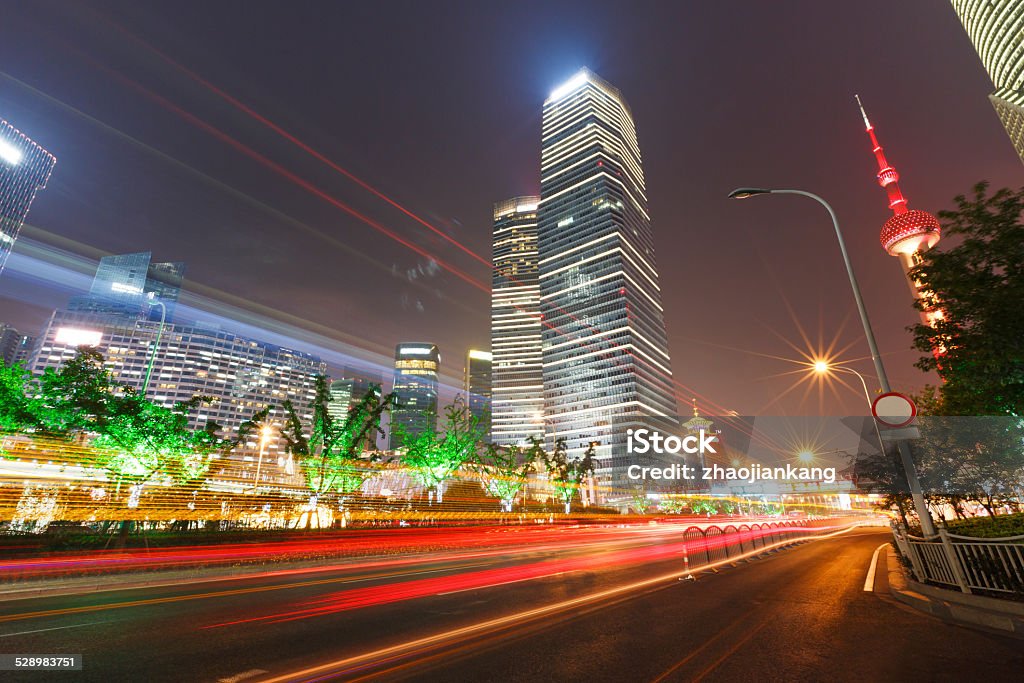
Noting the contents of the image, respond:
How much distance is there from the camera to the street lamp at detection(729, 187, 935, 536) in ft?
34.0

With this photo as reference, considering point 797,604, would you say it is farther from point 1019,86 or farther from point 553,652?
point 1019,86

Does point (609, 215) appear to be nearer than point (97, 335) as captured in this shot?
No

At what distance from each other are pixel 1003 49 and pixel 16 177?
27549 cm

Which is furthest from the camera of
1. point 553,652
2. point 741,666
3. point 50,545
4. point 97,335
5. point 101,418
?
point 97,335

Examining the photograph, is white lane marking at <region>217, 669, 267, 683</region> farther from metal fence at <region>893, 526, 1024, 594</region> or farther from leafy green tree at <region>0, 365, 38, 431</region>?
leafy green tree at <region>0, 365, 38, 431</region>

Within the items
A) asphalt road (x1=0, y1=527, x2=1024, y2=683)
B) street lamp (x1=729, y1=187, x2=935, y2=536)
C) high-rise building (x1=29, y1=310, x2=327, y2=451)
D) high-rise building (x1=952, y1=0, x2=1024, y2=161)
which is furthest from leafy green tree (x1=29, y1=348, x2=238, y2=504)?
high-rise building (x1=952, y1=0, x2=1024, y2=161)

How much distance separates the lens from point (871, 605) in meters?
10.1

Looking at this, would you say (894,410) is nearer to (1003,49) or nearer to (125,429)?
(125,429)

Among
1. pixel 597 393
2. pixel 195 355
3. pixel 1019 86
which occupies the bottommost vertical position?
pixel 597 393

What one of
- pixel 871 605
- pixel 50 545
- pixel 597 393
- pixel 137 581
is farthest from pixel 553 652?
pixel 597 393

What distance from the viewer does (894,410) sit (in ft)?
31.2

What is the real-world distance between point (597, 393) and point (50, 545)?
17473cm

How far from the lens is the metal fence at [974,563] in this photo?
812 cm

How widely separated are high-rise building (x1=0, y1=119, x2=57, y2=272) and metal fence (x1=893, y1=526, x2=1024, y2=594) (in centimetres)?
17932
